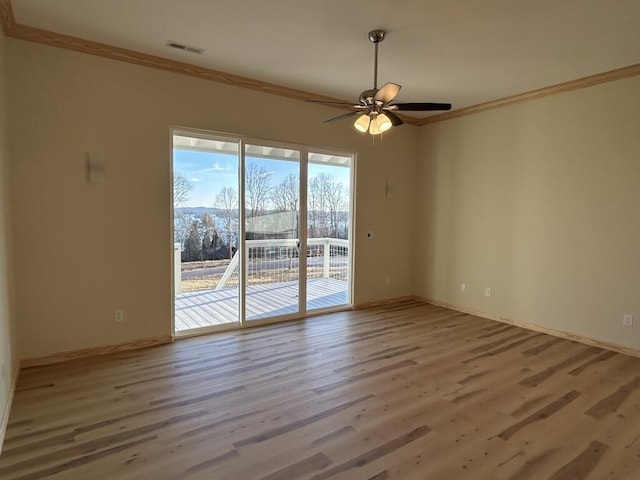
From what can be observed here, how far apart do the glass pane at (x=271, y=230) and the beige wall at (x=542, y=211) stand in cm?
234

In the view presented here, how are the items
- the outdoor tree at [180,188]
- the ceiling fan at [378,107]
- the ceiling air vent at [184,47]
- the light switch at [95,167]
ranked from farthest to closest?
1. the outdoor tree at [180,188]
2. the light switch at [95,167]
3. the ceiling air vent at [184,47]
4. the ceiling fan at [378,107]

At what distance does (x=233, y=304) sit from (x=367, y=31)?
331 centimetres

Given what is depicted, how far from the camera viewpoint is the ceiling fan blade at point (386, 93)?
110 inches

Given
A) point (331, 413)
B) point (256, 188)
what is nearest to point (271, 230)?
point (256, 188)

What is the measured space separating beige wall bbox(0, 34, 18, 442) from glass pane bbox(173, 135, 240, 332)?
1.46 metres

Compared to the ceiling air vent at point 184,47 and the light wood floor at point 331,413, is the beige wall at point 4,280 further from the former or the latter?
the ceiling air vent at point 184,47

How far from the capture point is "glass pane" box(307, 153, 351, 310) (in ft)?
16.9

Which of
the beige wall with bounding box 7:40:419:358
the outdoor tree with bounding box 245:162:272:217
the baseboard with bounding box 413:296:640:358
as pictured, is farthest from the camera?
the outdoor tree with bounding box 245:162:272:217

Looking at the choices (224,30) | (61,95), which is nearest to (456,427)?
(224,30)

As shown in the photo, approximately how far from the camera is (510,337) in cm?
441

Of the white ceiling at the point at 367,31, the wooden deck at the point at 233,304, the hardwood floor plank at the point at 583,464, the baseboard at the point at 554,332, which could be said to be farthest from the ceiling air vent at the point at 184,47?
the baseboard at the point at 554,332

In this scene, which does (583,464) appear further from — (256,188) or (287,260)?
(256,188)

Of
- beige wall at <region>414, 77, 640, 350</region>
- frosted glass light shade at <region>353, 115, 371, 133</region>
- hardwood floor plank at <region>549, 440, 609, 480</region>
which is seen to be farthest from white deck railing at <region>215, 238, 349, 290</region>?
hardwood floor plank at <region>549, 440, 609, 480</region>

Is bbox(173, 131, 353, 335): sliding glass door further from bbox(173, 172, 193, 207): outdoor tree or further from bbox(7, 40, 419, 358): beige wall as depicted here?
bbox(7, 40, 419, 358): beige wall
